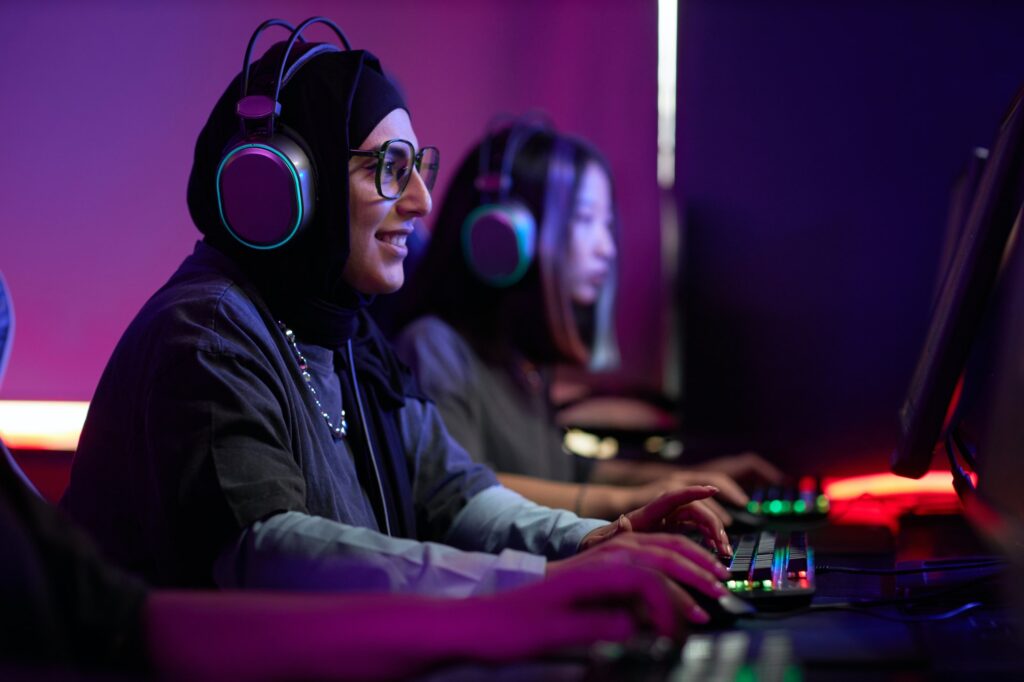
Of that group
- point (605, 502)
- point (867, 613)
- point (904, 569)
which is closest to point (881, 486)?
point (605, 502)

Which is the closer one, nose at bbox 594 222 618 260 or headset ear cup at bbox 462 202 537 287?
headset ear cup at bbox 462 202 537 287

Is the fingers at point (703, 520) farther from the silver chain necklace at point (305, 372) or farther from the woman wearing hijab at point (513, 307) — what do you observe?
the woman wearing hijab at point (513, 307)

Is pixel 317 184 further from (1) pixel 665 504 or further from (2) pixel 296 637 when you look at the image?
(2) pixel 296 637

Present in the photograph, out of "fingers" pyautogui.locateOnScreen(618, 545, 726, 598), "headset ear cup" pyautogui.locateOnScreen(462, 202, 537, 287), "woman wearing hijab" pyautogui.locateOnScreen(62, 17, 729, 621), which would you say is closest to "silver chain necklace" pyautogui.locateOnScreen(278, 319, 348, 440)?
"woman wearing hijab" pyautogui.locateOnScreen(62, 17, 729, 621)

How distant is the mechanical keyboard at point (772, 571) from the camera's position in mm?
919

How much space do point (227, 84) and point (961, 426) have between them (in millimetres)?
961

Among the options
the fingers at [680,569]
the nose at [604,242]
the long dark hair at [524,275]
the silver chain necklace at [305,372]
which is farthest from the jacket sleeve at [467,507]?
the nose at [604,242]

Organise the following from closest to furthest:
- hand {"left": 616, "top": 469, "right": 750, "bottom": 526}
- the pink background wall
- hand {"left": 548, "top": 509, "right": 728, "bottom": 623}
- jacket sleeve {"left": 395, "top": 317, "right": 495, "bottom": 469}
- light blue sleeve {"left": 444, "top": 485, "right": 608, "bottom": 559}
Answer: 1. hand {"left": 548, "top": 509, "right": 728, "bottom": 623}
2. light blue sleeve {"left": 444, "top": 485, "right": 608, "bottom": 559}
3. the pink background wall
4. hand {"left": 616, "top": 469, "right": 750, "bottom": 526}
5. jacket sleeve {"left": 395, "top": 317, "right": 495, "bottom": 469}

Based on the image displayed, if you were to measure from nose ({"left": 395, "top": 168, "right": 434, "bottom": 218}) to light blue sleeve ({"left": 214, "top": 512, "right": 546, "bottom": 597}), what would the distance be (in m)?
0.44

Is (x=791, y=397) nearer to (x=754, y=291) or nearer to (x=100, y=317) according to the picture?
(x=754, y=291)

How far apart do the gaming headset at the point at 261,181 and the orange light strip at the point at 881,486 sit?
94cm

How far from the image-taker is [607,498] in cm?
167

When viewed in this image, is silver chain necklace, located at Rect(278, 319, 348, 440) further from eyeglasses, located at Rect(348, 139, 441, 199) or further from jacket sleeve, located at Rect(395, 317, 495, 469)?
jacket sleeve, located at Rect(395, 317, 495, 469)

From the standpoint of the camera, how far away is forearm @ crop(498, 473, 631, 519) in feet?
5.29
